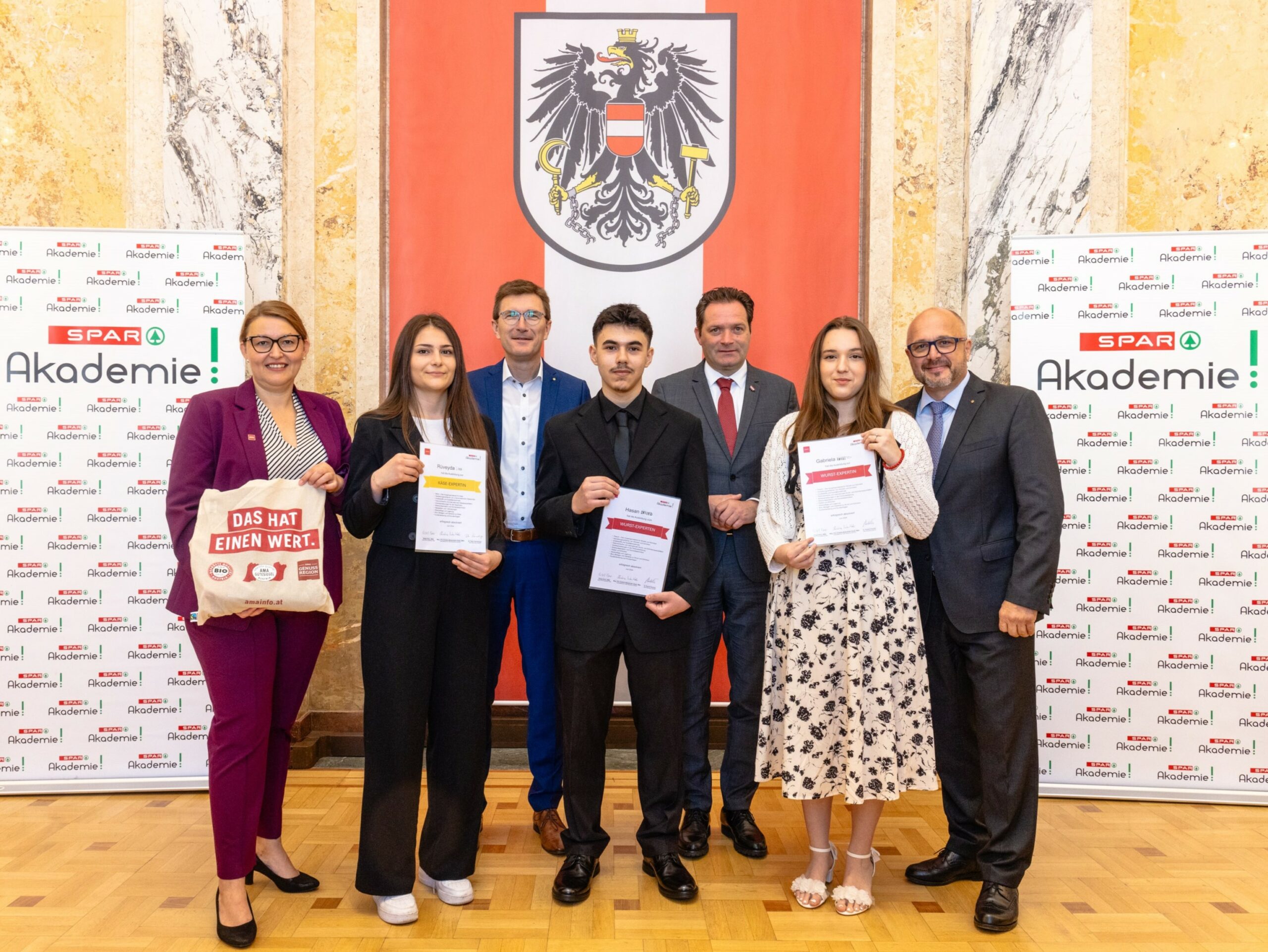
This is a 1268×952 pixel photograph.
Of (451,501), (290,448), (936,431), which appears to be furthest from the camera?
(936,431)

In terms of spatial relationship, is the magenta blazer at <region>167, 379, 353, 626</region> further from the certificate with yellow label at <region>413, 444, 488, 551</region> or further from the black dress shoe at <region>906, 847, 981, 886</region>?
the black dress shoe at <region>906, 847, 981, 886</region>

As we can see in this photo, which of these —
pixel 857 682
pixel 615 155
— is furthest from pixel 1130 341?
pixel 615 155

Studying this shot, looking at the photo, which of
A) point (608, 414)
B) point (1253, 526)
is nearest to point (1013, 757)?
point (608, 414)

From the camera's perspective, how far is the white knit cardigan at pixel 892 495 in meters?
2.68

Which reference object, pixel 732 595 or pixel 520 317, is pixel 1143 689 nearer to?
pixel 732 595

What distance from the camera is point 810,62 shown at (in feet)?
14.8

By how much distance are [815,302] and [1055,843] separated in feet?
8.88

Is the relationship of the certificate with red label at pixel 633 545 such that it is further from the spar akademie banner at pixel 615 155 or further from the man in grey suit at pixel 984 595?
the spar akademie banner at pixel 615 155

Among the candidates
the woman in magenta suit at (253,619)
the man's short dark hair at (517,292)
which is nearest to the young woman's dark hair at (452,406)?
the woman in magenta suit at (253,619)

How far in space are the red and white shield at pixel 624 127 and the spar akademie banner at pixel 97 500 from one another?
80.3 inches

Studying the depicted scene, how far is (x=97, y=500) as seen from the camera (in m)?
3.86

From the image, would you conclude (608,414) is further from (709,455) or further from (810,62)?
(810,62)

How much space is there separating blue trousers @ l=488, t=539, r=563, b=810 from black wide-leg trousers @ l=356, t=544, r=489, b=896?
556 mm

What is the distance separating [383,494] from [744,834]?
6.02 ft
